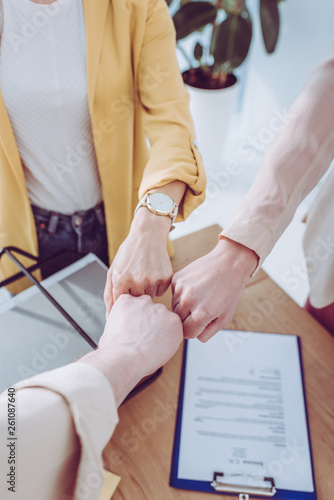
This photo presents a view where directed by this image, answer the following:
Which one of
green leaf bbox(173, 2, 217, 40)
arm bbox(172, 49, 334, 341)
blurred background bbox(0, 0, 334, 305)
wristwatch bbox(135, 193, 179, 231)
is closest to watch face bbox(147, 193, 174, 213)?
wristwatch bbox(135, 193, 179, 231)

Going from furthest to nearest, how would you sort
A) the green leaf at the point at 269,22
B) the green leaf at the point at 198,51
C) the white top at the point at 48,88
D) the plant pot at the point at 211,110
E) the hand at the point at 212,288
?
the plant pot at the point at 211,110 → the green leaf at the point at 198,51 → the green leaf at the point at 269,22 → the white top at the point at 48,88 → the hand at the point at 212,288

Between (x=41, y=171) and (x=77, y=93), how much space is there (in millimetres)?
231

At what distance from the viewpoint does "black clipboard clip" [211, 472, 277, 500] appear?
2.44 ft

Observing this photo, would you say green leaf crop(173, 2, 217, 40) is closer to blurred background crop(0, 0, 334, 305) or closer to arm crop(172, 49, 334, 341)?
blurred background crop(0, 0, 334, 305)

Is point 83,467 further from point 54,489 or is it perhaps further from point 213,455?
point 213,455

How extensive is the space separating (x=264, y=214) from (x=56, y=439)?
522 mm

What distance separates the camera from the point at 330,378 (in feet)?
3.01

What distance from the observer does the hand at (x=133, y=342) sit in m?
0.55

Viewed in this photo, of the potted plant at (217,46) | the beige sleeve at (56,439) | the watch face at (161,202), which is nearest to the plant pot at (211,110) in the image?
the potted plant at (217,46)

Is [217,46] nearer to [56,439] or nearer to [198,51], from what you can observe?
[198,51]

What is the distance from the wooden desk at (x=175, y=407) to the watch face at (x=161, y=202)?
19cm

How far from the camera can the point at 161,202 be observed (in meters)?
0.79

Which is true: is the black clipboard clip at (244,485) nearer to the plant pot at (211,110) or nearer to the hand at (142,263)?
the hand at (142,263)

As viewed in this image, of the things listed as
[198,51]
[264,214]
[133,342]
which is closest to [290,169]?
[264,214]
